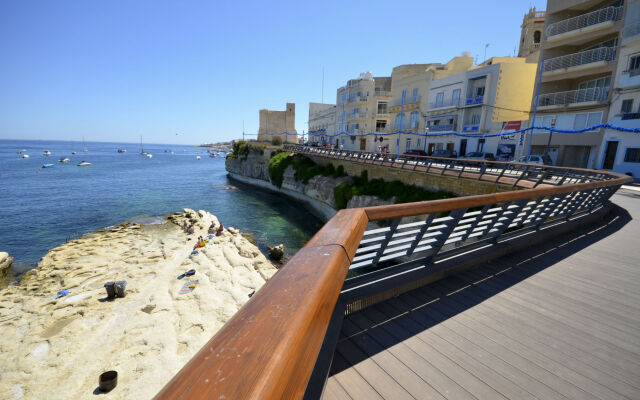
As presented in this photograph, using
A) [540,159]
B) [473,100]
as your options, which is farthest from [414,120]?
[540,159]

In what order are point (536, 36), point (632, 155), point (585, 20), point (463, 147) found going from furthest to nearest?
1. point (536, 36)
2. point (463, 147)
3. point (585, 20)
4. point (632, 155)

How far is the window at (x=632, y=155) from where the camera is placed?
1848 centimetres

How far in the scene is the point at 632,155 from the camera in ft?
61.6

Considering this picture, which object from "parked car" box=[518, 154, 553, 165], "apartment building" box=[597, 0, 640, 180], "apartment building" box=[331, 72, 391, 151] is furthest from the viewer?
"apartment building" box=[331, 72, 391, 151]

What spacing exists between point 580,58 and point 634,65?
4.18 metres

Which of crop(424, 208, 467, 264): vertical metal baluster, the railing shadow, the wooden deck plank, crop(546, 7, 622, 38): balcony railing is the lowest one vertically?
the wooden deck plank

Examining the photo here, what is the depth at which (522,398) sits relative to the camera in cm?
203

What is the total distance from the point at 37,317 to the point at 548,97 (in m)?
35.6

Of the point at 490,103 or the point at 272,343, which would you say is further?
the point at 490,103

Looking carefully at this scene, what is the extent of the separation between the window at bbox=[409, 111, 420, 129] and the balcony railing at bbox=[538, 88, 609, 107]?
13.9m

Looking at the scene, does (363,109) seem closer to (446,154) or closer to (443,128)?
(443,128)

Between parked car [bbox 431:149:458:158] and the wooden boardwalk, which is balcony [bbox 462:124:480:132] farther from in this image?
the wooden boardwalk

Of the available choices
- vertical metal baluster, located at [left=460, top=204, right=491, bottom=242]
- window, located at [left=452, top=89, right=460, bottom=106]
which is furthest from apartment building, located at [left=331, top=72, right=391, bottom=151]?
vertical metal baluster, located at [left=460, top=204, right=491, bottom=242]

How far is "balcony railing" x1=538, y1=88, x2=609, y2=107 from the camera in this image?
21109 millimetres
